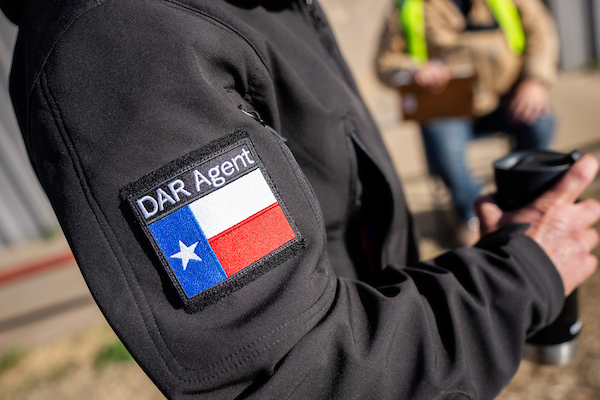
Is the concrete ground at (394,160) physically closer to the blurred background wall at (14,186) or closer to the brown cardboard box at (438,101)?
the blurred background wall at (14,186)

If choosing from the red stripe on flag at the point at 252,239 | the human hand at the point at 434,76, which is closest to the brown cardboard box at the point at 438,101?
the human hand at the point at 434,76

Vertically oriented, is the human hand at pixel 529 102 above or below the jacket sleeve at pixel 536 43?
below

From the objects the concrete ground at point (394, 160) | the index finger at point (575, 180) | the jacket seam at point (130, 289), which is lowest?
the concrete ground at point (394, 160)

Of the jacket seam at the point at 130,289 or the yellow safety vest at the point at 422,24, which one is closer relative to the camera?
the jacket seam at the point at 130,289

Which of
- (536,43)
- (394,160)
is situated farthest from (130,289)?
(394,160)

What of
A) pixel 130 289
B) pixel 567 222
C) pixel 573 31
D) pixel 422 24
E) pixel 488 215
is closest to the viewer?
pixel 130 289

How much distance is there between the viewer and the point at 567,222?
90 cm

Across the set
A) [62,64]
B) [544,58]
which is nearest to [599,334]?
[544,58]

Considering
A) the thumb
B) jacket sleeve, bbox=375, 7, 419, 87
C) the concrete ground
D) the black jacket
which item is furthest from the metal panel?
the black jacket

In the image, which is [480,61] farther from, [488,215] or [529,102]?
[488,215]

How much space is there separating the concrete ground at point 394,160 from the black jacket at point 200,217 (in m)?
2.38

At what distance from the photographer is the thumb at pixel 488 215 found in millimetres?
992

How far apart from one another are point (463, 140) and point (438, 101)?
0.36 m

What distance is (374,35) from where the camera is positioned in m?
4.80
